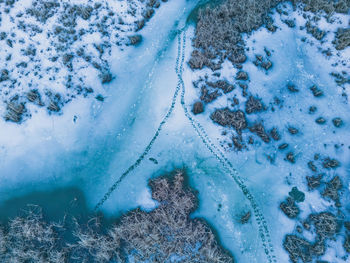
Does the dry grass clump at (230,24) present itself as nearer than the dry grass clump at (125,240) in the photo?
No

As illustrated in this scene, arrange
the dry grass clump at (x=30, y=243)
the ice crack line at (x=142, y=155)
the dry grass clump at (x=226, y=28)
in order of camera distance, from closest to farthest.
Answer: the dry grass clump at (x=30, y=243), the ice crack line at (x=142, y=155), the dry grass clump at (x=226, y=28)

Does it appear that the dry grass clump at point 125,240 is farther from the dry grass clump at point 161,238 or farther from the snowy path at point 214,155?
the snowy path at point 214,155

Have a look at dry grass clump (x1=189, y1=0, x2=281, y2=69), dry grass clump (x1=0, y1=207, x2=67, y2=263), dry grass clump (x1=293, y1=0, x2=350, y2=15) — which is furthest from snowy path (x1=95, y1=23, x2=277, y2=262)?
dry grass clump (x1=293, y1=0, x2=350, y2=15)

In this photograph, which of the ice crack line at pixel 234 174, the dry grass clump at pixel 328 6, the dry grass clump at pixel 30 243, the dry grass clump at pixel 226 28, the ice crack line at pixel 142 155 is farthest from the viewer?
the dry grass clump at pixel 328 6

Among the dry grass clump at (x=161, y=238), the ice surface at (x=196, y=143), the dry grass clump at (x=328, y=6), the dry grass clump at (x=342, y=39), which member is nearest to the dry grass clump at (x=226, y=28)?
the ice surface at (x=196, y=143)

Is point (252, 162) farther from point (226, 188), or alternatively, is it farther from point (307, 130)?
point (307, 130)

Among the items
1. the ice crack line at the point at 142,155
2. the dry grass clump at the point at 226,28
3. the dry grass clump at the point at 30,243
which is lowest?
the dry grass clump at the point at 30,243

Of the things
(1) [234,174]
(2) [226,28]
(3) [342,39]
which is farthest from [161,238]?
(3) [342,39]
